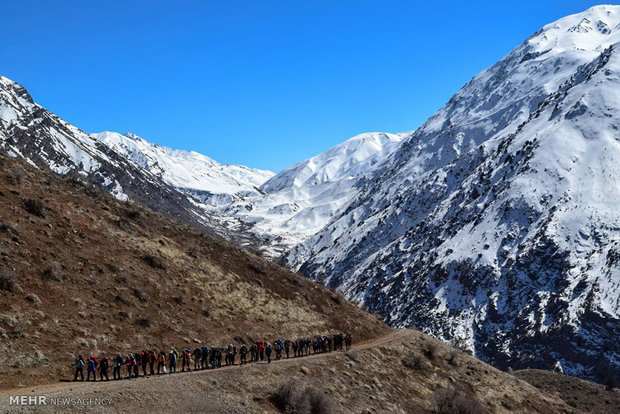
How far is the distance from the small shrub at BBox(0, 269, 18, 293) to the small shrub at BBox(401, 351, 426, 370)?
25.7 metres

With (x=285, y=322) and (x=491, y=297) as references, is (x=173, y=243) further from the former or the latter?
(x=491, y=297)

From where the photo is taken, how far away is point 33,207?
112ft

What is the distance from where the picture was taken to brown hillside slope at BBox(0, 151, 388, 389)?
25953 millimetres

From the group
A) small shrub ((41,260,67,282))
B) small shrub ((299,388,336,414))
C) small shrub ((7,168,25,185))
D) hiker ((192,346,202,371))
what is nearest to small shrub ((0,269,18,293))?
small shrub ((41,260,67,282))

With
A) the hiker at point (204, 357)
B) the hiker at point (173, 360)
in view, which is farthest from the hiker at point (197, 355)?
the hiker at point (173, 360)

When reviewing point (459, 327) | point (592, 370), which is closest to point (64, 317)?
point (592, 370)

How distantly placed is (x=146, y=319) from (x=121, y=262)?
5.62 m

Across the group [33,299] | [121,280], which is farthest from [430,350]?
[33,299]

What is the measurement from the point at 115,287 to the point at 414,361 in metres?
21.4

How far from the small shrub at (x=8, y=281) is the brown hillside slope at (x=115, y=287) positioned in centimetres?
5

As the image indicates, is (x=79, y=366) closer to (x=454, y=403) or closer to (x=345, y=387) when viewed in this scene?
(x=345, y=387)

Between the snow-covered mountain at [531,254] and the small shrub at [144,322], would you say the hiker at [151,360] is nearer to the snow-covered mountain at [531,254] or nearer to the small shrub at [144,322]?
the small shrub at [144,322]

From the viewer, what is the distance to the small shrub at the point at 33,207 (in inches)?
1340

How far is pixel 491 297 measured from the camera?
116375 millimetres
